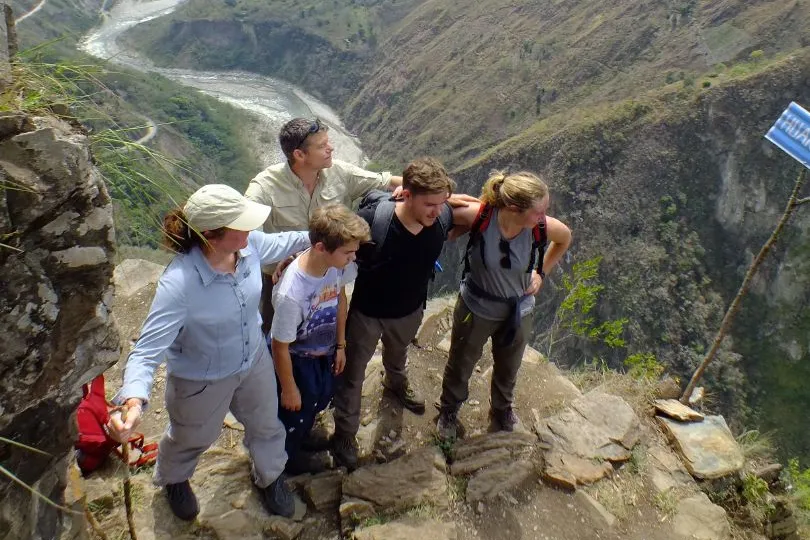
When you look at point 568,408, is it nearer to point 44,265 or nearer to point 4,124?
point 44,265

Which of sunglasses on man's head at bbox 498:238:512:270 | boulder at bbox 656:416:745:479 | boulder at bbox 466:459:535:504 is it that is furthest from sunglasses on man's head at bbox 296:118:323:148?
boulder at bbox 656:416:745:479

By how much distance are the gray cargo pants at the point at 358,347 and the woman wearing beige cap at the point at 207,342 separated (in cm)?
51

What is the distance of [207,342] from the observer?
2.30 m

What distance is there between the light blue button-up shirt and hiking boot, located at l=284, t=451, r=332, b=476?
104cm

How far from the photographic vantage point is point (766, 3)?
44219mm

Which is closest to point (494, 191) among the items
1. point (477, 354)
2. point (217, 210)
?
point (477, 354)

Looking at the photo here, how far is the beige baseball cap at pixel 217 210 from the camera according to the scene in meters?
2.16

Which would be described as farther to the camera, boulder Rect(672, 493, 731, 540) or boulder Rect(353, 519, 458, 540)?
boulder Rect(672, 493, 731, 540)

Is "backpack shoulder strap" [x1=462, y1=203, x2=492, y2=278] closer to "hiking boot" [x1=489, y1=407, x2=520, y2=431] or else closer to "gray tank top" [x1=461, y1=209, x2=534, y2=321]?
"gray tank top" [x1=461, y1=209, x2=534, y2=321]

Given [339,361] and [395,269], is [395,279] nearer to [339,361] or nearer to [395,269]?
[395,269]

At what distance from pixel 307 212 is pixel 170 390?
1322 mm

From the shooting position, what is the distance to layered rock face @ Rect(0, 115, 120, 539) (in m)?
1.61

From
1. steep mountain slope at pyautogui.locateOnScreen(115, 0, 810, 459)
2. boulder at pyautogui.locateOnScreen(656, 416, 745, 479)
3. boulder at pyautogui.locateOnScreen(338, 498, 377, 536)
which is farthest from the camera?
steep mountain slope at pyautogui.locateOnScreen(115, 0, 810, 459)

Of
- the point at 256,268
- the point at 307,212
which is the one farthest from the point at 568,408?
the point at 256,268
